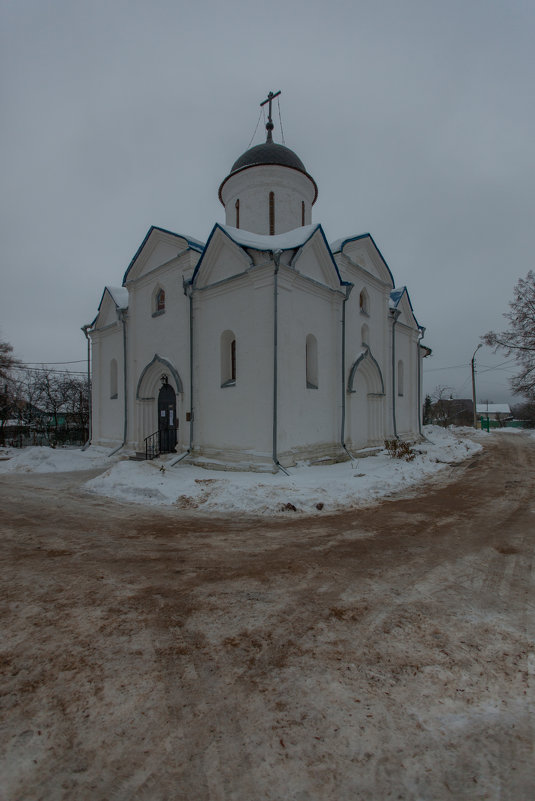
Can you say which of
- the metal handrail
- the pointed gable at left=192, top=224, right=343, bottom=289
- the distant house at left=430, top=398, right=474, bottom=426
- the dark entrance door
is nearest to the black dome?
the pointed gable at left=192, top=224, right=343, bottom=289

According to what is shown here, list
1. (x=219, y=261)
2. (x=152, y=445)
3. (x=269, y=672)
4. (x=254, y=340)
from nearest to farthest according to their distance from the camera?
(x=269, y=672)
(x=254, y=340)
(x=219, y=261)
(x=152, y=445)

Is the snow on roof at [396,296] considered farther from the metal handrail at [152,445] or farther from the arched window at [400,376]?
the metal handrail at [152,445]

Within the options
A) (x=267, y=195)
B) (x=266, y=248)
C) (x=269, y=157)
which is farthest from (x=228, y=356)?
(x=269, y=157)

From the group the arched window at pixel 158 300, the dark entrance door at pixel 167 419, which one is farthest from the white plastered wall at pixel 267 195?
the dark entrance door at pixel 167 419

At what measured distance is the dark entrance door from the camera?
14.4 m

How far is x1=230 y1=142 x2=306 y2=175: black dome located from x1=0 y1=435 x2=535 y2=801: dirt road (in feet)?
52.1

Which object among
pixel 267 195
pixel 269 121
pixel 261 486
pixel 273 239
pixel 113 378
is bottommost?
pixel 261 486

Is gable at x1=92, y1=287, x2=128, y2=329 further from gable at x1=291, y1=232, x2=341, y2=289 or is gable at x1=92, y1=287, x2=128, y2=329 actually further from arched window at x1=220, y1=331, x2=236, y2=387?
gable at x1=291, y1=232, x2=341, y2=289

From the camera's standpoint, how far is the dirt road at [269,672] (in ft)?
6.31

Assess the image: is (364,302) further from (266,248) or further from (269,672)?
(269,672)

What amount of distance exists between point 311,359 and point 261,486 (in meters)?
5.49

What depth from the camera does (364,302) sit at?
1602 cm

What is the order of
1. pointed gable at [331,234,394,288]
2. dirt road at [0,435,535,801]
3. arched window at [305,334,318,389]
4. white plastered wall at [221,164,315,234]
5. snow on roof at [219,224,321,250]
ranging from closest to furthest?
1. dirt road at [0,435,535,801]
2. snow on roof at [219,224,321,250]
3. arched window at [305,334,318,389]
4. pointed gable at [331,234,394,288]
5. white plastered wall at [221,164,315,234]

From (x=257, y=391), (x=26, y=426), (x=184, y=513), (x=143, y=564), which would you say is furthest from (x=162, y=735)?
(x=26, y=426)
